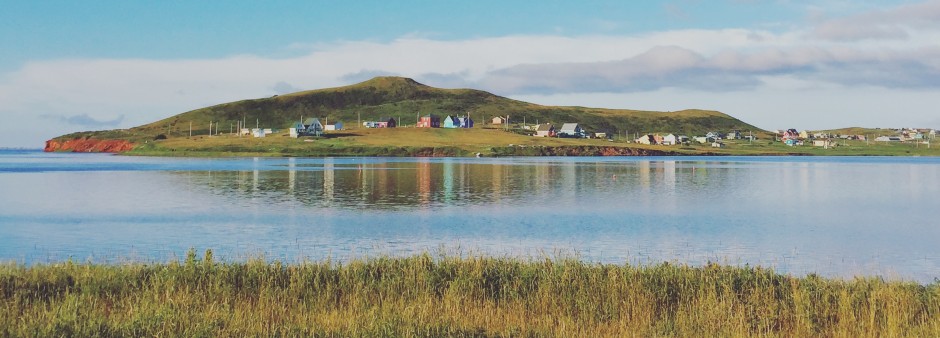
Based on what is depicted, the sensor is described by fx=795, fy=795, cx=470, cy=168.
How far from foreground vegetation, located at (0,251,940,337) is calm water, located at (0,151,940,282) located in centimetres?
553

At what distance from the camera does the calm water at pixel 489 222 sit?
37.0 metres

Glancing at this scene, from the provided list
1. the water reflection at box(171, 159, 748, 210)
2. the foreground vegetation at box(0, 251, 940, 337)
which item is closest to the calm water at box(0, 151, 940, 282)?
the water reflection at box(171, 159, 748, 210)

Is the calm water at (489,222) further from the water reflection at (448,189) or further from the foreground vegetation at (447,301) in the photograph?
the foreground vegetation at (447,301)

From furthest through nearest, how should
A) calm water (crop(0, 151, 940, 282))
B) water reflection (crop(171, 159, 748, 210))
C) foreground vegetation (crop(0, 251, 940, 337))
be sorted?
1. water reflection (crop(171, 159, 748, 210))
2. calm water (crop(0, 151, 940, 282))
3. foreground vegetation (crop(0, 251, 940, 337))

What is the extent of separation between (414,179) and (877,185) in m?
56.6

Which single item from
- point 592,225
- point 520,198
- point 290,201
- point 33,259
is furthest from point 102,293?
point 520,198

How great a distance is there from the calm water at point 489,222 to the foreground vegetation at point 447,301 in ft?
18.2

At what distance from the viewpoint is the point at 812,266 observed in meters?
34.0

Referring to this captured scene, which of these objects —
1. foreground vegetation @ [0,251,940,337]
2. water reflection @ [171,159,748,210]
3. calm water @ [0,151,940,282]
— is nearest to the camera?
foreground vegetation @ [0,251,940,337]

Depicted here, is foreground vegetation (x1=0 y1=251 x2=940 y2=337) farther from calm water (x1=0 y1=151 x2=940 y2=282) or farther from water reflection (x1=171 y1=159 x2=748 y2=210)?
water reflection (x1=171 y1=159 x2=748 y2=210)

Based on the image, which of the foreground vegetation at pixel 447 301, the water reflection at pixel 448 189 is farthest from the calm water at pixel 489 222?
the foreground vegetation at pixel 447 301

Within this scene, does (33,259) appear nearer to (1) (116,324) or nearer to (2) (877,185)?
(1) (116,324)

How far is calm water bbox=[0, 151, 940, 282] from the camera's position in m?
37.0

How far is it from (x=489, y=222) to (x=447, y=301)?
31.3 metres
